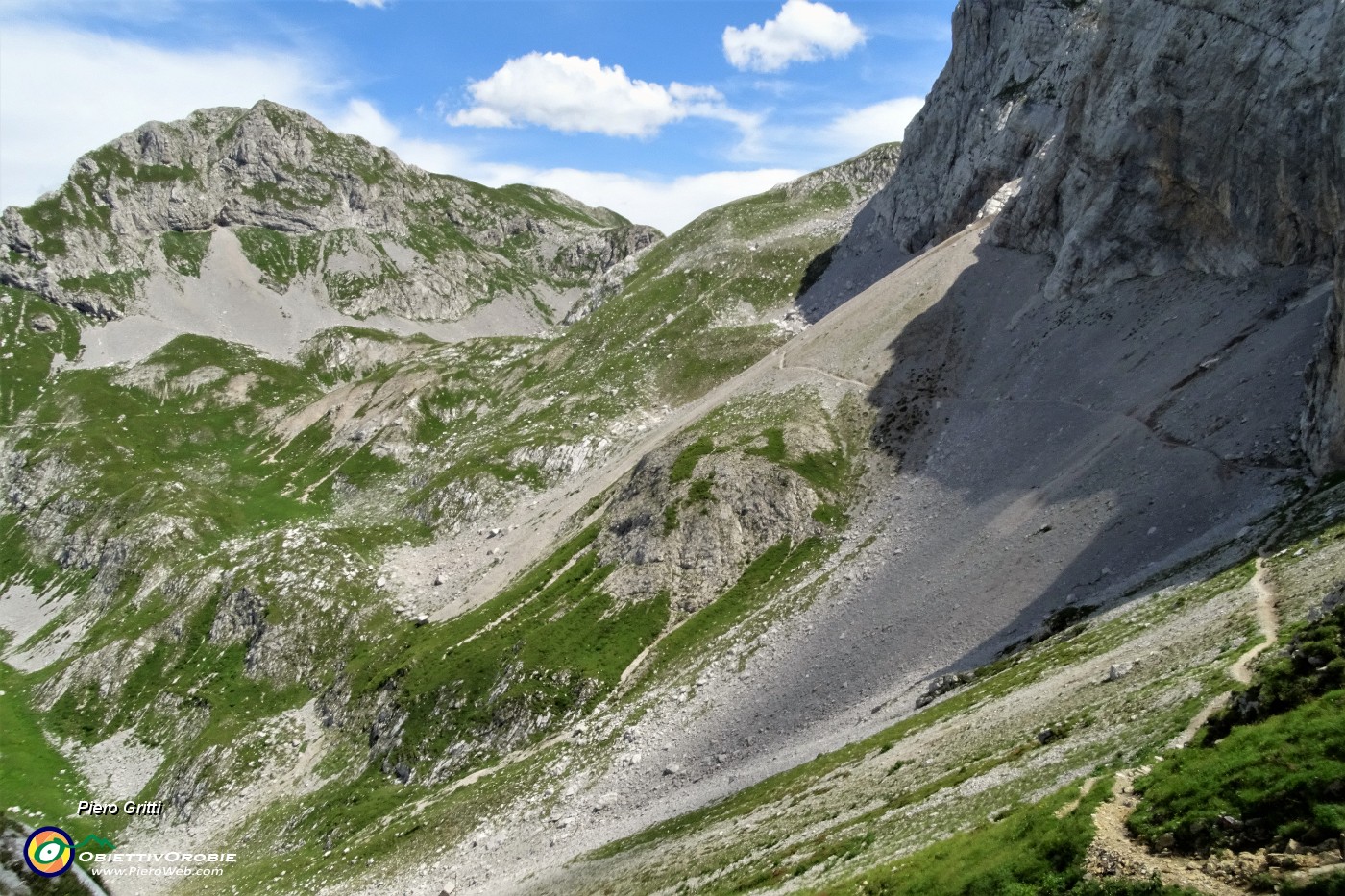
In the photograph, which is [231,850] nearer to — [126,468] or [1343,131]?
[1343,131]

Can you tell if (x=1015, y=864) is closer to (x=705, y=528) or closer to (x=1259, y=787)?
(x=1259, y=787)

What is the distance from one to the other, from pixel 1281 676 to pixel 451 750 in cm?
5578

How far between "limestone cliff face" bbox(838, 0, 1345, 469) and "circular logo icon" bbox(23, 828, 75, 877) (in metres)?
66.4

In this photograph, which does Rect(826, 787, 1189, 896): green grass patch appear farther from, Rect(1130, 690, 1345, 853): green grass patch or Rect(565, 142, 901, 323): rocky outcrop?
Rect(565, 142, 901, 323): rocky outcrop

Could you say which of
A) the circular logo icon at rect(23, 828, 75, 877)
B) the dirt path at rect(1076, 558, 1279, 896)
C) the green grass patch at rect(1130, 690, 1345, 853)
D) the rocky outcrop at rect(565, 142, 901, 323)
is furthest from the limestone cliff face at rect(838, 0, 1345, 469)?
the circular logo icon at rect(23, 828, 75, 877)

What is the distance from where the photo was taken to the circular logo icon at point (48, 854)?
117ft

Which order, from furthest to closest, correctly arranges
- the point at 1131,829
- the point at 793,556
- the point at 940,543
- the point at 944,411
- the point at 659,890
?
the point at 944,411, the point at 793,556, the point at 940,543, the point at 659,890, the point at 1131,829

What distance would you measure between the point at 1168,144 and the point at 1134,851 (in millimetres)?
69956

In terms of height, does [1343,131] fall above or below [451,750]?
above

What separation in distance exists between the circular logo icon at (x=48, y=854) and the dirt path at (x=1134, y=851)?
42.9 meters

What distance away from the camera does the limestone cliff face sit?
5453 cm

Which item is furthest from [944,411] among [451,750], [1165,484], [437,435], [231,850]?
[437,435]

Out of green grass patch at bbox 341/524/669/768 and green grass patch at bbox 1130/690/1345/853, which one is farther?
green grass patch at bbox 341/524/669/768

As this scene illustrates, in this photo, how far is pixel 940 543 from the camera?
58906 mm
